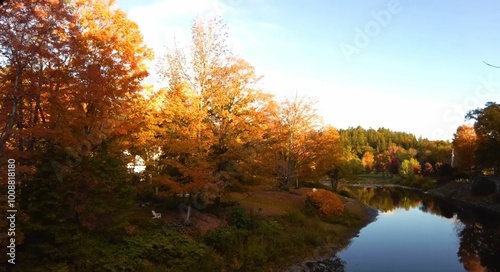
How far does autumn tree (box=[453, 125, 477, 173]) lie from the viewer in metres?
65.5

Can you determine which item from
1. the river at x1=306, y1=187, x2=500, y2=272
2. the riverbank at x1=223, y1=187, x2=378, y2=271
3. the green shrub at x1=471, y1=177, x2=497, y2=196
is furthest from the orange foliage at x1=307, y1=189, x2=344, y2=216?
the green shrub at x1=471, y1=177, x2=497, y2=196

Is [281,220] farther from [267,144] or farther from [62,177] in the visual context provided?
[62,177]

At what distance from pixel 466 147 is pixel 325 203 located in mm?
49469

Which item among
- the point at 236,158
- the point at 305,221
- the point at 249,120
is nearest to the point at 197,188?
the point at 236,158

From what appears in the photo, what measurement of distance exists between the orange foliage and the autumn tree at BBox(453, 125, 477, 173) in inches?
1809

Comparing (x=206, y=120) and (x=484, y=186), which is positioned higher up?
(x=206, y=120)

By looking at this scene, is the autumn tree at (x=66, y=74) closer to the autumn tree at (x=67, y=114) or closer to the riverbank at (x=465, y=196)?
the autumn tree at (x=67, y=114)

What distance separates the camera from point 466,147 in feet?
217

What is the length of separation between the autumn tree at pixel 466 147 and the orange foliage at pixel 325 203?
45960mm

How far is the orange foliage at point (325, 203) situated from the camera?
30266 millimetres

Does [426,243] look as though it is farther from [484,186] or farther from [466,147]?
[466,147]

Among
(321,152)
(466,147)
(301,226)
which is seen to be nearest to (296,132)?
(321,152)

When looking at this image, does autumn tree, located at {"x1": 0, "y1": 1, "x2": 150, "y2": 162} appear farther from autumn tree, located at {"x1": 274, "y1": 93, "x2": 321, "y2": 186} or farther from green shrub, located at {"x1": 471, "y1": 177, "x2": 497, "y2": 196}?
green shrub, located at {"x1": 471, "y1": 177, "x2": 497, "y2": 196}

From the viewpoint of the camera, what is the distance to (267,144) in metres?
23.6
